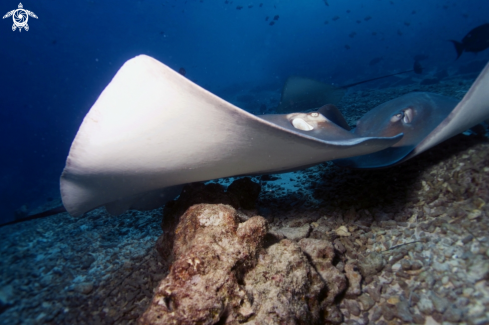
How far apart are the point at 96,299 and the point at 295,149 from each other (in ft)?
8.09

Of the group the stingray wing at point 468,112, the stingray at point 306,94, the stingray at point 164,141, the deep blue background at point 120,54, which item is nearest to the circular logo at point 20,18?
the deep blue background at point 120,54

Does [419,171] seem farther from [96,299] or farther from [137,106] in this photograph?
[96,299]

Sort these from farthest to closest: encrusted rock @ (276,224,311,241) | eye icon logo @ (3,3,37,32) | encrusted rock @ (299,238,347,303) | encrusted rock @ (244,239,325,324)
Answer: eye icon logo @ (3,3,37,32)
encrusted rock @ (276,224,311,241)
encrusted rock @ (299,238,347,303)
encrusted rock @ (244,239,325,324)

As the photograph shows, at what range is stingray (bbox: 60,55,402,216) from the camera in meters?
1.14

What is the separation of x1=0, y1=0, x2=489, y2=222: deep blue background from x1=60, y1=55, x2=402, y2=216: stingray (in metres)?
15.6

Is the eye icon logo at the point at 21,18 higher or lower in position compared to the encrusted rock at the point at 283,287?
higher

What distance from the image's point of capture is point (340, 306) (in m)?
1.60

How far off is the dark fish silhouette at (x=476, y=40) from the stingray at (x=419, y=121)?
850 cm

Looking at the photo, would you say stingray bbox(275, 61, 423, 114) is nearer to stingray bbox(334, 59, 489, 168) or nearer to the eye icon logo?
stingray bbox(334, 59, 489, 168)

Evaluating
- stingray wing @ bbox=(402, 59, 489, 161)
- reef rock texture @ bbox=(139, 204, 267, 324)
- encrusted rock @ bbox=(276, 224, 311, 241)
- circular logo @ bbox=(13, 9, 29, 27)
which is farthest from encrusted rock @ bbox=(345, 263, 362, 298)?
circular logo @ bbox=(13, 9, 29, 27)

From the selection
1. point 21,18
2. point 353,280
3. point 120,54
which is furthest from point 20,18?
point 353,280

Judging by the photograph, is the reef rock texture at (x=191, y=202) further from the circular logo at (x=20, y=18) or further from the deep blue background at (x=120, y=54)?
the circular logo at (x=20, y=18)

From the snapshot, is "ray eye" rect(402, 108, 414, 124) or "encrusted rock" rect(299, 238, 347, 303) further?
"ray eye" rect(402, 108, 414, 124)

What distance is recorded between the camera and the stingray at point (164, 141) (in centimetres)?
114
